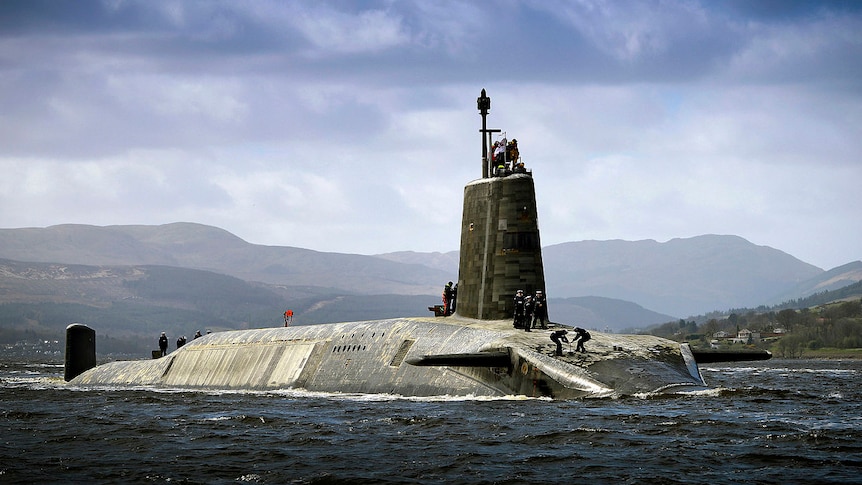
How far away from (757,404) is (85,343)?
32264mm

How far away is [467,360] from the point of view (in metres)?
24.2

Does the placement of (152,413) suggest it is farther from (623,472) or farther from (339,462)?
(623,472)

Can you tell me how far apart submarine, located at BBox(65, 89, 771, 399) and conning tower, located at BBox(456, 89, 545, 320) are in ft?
0.10

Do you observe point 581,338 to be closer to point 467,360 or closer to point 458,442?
point 467,360

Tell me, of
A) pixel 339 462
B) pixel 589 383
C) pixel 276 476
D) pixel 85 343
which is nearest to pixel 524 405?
pixel 589 383

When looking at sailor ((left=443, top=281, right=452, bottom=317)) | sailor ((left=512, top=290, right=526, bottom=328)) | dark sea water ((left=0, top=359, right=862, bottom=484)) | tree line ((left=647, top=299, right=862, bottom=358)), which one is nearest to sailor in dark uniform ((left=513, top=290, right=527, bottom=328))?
sailor ((left=512, top=290, right=526, bottom=328))

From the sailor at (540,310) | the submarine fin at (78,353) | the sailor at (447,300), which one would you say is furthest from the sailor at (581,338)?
the submarine fin at (78,353)

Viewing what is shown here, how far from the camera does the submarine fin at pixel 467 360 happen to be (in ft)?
77.5

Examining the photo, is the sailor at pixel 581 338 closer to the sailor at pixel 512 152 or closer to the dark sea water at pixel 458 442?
the dark sea water at pixel 458 442

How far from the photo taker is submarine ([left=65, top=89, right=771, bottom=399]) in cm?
2397

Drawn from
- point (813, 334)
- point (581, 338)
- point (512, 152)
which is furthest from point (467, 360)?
point (813, 334)

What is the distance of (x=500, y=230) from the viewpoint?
29.4m

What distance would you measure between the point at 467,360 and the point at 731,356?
7.45 m

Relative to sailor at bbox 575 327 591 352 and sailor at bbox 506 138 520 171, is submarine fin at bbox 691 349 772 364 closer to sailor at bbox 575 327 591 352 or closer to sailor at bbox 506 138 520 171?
sailor at bbox 575 327 591 352
